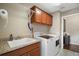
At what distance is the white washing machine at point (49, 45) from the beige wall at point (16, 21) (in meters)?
0.26

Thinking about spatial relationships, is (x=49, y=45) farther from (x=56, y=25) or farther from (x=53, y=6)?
(x=53, y=6)

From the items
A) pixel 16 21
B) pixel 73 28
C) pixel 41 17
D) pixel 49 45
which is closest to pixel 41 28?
pixel 41 17

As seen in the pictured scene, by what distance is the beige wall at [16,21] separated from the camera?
0.96 meters

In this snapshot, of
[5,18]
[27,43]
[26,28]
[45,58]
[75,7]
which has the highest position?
[75,7]

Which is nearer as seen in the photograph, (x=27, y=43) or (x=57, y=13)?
(x=27, y=43)

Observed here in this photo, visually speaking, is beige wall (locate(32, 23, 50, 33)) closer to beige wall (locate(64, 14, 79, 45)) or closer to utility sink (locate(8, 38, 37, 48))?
utility sink (locate(8, 38, 37, 48))

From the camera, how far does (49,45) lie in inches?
42.8

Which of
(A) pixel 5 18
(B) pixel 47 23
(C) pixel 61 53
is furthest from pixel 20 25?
(C) pixel 61 53

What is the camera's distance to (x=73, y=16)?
108cm

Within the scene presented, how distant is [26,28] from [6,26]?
284 millimetres

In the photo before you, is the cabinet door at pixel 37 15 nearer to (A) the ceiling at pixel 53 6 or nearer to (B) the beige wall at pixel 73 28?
(A) the ceiling at pixel 53 6

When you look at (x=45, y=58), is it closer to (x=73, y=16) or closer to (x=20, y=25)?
(x=20, y=25)

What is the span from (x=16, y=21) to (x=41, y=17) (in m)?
0.39

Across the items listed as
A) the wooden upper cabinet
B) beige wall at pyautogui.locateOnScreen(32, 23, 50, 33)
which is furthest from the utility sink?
the wooden upper cabinet
